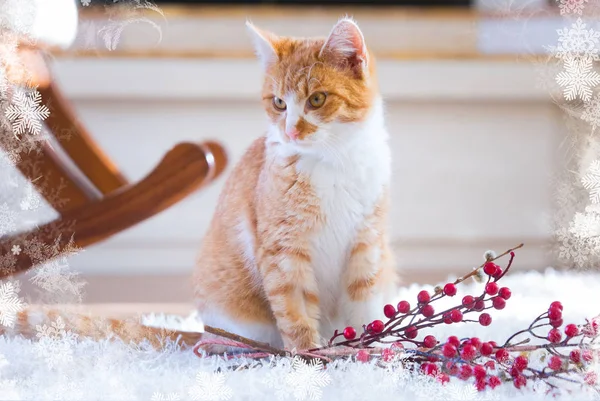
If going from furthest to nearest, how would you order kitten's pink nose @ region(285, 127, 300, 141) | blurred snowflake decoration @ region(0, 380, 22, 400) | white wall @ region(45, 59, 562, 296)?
white wall @ region(45, 59, 562, 296) → kitten's pink nose @ region(285, 127, 300, 141) → blurred snowflake decoration @ region(0, 380, 22, 400)

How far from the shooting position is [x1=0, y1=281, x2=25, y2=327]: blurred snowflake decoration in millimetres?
566

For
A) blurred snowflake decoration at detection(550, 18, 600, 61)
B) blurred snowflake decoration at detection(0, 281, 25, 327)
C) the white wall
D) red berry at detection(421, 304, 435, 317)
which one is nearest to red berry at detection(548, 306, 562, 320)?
red berry at detection(421, 304, 435, 317)

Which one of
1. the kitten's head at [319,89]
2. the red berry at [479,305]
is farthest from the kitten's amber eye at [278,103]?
the red berry at [479,305]

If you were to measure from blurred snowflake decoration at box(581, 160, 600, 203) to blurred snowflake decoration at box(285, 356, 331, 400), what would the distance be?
0.28m

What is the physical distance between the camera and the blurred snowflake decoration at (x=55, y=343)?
21.4 inches

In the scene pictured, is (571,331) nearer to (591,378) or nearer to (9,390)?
(591,378)

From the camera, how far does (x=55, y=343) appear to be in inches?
21.7

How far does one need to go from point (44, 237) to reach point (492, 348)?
16.1 inches

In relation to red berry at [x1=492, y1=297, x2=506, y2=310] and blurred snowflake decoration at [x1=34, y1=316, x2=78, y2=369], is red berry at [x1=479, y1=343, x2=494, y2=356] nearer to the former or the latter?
red berry at [x1=492, y1=297, x2=506, y2=310]

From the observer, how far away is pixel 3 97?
0.57 m

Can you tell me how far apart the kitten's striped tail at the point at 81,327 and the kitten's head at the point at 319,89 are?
23cm

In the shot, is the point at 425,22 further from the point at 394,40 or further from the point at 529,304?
the point at 529,304

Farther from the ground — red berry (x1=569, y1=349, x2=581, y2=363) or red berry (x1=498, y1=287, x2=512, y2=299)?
red berry (x1=498, y1=287, x2=512, y2=299)

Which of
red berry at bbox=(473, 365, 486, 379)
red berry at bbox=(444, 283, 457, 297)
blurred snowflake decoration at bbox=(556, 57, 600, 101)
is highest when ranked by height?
blurred snowflake decoration at bbox=(556, 57, 600, 101)
